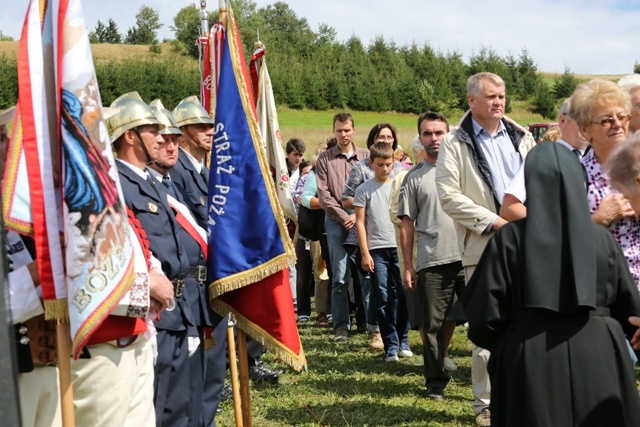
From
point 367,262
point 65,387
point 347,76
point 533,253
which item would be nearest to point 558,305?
point 533,253

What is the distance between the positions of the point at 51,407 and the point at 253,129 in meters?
2.54

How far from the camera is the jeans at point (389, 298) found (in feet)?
30.4

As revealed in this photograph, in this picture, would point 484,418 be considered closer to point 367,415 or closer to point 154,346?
point 367,415

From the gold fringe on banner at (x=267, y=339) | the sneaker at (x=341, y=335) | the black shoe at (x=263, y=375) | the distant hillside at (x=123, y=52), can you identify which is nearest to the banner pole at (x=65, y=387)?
the gold fringe on banner at (x=267, y=339)

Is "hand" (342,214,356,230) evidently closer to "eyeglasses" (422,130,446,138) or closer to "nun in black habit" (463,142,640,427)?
"eyeglasses" (422,130,446,138)

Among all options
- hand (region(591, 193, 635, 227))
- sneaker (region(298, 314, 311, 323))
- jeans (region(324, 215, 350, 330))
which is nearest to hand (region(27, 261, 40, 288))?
hand (region(591, 193, 635, 227))

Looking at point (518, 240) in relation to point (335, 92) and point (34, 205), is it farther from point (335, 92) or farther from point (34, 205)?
point (335, 92)

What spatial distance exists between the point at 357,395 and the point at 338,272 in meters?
2.84

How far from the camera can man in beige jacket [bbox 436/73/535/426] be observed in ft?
21.9

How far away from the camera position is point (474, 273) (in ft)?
14.0

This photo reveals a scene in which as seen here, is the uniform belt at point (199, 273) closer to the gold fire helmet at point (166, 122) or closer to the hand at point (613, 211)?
the gold fire helmet at point (166, 122)

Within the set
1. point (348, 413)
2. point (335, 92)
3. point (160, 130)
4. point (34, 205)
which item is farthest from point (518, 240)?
point (335, 92)

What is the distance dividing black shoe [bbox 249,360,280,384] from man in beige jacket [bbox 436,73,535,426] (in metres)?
2.25

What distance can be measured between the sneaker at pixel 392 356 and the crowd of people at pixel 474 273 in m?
0.96
